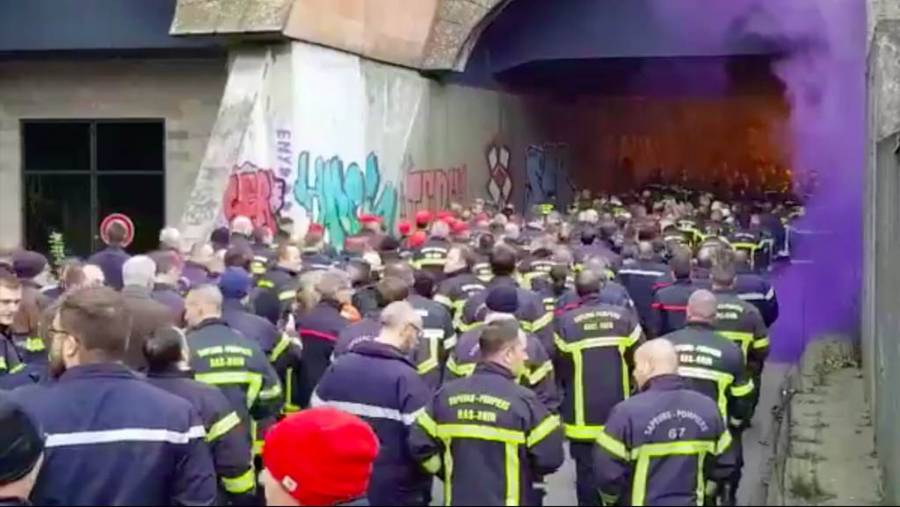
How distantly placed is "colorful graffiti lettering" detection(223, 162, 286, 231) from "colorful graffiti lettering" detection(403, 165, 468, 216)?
4.98 meters

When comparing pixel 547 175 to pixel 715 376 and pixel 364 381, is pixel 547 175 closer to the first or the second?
pixel 715 376

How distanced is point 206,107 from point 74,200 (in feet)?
10.2

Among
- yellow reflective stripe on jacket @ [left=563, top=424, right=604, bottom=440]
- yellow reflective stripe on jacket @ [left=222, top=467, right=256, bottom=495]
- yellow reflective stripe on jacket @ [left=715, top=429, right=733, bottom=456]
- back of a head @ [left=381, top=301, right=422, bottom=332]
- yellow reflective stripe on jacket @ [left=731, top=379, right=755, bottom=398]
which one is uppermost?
back of a head @ [left=381, top=301, right=422, bottom=332]

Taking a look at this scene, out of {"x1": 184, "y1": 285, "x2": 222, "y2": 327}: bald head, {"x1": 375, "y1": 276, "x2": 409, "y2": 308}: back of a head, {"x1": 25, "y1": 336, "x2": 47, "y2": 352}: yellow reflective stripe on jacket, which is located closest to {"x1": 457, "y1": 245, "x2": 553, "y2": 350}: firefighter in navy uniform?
{"x1": 375, "y1": 276, "x2": 409, "y2": 308}: back of a head

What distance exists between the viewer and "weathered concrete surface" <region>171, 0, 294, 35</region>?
21453mm

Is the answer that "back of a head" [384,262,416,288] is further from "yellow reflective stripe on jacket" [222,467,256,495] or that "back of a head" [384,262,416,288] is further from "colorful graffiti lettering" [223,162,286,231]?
"colorful graffiti lettering" [223,162,286,231]

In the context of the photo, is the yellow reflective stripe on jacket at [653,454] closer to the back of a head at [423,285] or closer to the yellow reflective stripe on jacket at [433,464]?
the yellow reflective stripe on jacket at [433,464]

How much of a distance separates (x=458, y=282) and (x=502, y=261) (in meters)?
→ 0.94

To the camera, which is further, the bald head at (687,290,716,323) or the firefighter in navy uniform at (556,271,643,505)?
the firefighter in navy uniform at (556,271,643,505)

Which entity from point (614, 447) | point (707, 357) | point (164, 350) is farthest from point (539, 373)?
point (164, 350)

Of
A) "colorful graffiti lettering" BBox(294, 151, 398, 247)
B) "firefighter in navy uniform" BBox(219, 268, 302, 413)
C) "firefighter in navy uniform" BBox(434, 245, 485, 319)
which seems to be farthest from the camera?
"colorful graffiti lettering" BBox(294, 151, 398, 247)

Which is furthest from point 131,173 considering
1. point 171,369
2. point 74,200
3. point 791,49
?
point 171,369

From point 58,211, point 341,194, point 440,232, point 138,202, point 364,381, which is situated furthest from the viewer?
point 58,211

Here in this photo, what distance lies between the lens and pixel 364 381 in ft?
25.2
